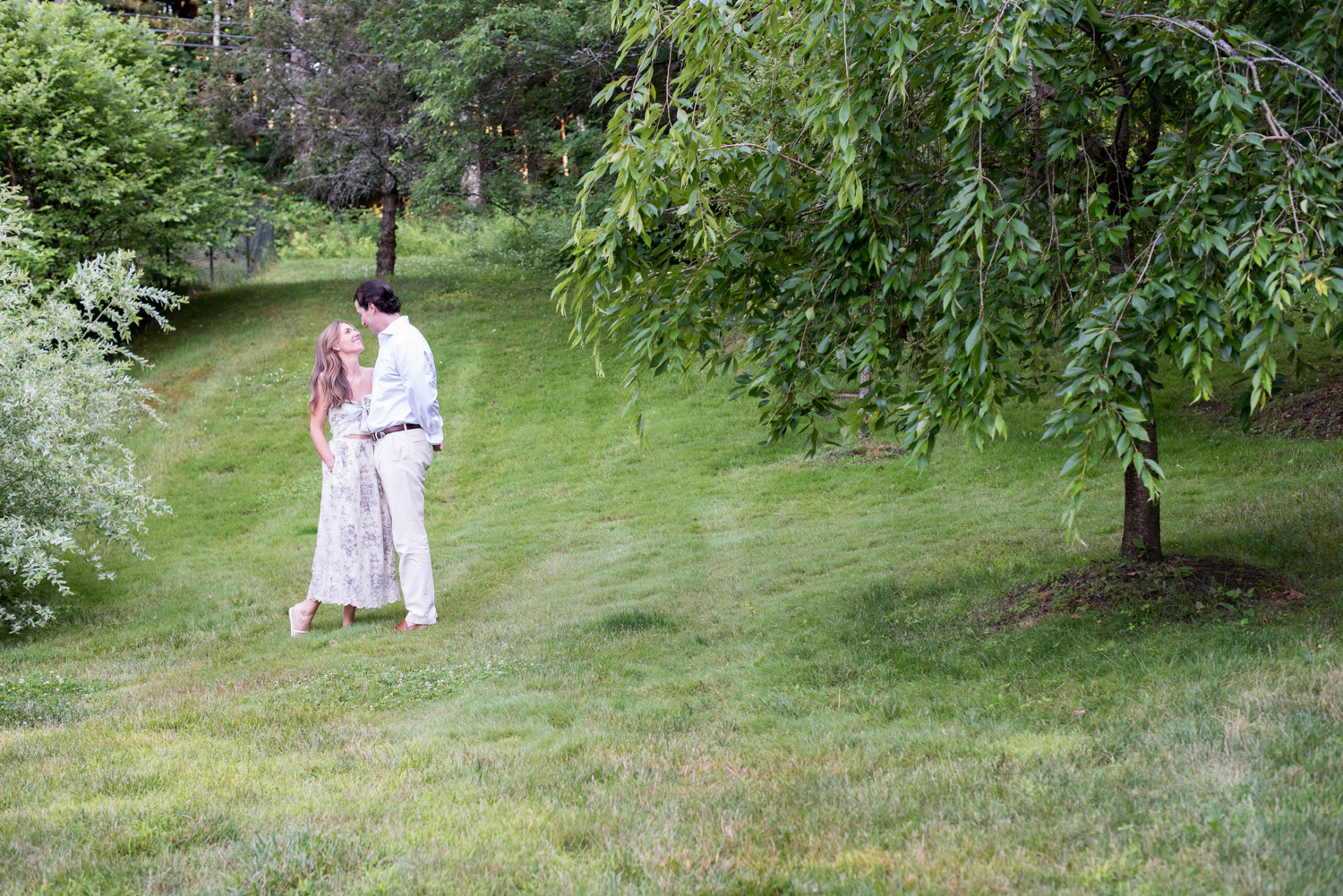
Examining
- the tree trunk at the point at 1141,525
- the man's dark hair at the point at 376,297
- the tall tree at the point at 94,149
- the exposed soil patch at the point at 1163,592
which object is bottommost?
the exposed soil patch at the point at 1163,592

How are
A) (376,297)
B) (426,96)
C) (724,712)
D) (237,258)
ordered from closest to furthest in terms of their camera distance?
(724,712) < (376,297) < (426,96) < (237,258)

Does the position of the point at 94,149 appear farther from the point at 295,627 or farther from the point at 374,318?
the point at 295,627

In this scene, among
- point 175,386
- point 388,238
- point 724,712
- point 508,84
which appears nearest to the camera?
point 724,712

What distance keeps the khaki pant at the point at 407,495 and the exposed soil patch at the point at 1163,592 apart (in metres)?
4.27

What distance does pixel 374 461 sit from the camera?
27.0ft

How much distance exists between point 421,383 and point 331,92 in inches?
774

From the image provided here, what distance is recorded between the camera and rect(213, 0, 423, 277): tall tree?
82.0ft

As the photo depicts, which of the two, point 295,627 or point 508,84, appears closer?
point 295,627

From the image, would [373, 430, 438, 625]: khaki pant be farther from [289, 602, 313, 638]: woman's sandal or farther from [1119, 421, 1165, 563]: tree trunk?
[1119, 421, 1165, 563]: tree trunk

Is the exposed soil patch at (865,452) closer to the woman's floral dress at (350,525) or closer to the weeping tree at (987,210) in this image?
the weeping tree at (987,210)

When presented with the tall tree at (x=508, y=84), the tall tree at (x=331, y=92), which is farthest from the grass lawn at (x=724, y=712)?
the tall tree at (x=331, y=92)

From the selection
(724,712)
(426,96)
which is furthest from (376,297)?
(426,96)

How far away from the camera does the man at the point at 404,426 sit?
7953mm

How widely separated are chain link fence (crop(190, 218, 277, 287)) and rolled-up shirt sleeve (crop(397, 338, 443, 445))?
20.0m
